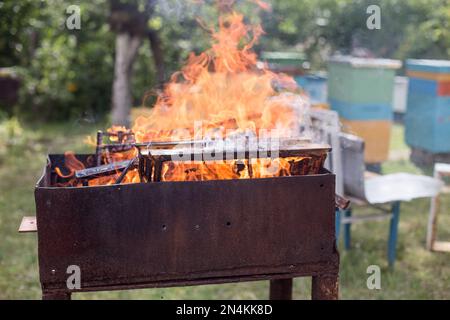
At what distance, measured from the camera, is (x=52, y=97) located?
10961mm

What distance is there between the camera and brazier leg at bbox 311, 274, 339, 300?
2.56 metres

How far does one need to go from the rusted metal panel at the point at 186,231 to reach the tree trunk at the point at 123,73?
6133 millimetres

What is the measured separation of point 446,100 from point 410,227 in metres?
2.23

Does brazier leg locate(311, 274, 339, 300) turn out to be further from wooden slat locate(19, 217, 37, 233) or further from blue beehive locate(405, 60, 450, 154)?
blue beehive locate(405, 60, 450, 154)

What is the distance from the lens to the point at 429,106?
707cm

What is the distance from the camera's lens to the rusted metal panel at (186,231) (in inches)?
90.9

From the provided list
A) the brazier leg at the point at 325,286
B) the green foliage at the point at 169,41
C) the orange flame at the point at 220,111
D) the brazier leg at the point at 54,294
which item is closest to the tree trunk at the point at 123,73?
the green foliage at the point at 169,41

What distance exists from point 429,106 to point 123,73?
15.0 ft

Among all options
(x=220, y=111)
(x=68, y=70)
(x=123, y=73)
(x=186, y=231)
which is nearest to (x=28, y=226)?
A: (x=186, y=231)

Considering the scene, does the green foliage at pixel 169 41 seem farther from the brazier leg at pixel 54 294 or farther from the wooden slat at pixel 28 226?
the brazier leg at pixel 54 294

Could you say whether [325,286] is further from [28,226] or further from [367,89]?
[367,89]

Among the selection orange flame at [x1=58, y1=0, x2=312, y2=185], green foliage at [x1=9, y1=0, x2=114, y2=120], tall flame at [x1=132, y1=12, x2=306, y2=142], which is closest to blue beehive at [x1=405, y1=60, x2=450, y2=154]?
orange flame at [x1=58, y1=0, x2=312, y2=185]
